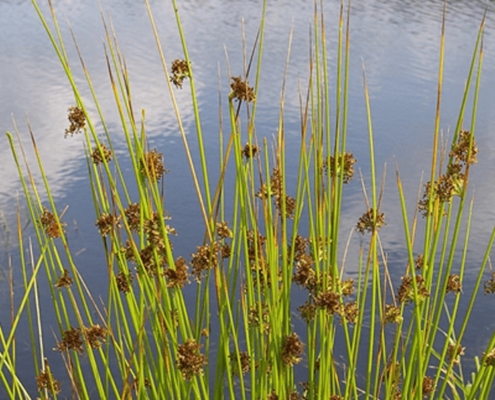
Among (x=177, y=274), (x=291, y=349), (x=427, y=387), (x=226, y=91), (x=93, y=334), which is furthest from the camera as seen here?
(x=226, y=91)

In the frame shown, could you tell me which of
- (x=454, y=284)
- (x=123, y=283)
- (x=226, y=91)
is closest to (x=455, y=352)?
(x=454, y=284)

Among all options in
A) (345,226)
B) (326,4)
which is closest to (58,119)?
(345,226)

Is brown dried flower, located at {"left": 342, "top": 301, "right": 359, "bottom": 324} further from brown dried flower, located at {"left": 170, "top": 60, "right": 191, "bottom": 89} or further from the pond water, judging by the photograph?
the pond water

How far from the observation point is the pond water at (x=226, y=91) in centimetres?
449

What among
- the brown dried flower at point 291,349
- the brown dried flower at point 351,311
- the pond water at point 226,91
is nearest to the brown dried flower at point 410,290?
the brown dried flower at point 351,311

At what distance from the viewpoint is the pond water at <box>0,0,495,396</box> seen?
177 inches

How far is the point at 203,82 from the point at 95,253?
335cm

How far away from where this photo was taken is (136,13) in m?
10.7

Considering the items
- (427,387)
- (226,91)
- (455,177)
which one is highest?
(455,177)

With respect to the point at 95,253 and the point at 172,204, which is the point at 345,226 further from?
the point at 95,253

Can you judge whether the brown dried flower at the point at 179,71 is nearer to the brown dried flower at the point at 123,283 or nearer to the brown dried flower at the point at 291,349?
the brown dried flower at the point at 123,283

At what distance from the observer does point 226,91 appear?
21.2ft

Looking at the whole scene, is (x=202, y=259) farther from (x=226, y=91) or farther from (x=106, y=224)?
(x=226, y=91)

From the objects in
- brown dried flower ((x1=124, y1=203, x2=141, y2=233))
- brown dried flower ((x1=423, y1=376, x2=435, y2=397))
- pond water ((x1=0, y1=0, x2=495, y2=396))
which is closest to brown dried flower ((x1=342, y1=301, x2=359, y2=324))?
brown dried flower ((x1=423, y1=376, x2=435, y2=397))
